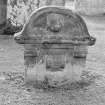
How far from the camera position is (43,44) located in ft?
18.5

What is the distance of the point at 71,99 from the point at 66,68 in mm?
832

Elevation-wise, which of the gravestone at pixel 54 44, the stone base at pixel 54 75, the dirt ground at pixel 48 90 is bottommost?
the dirt ground at pixel 48 90

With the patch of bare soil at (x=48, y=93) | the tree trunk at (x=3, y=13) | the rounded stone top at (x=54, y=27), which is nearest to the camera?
the patch of bare soil at (x=48, y=93)

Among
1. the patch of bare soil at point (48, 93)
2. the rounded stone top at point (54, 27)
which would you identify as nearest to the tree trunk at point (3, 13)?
the patch of bare soil at point (48, 93)

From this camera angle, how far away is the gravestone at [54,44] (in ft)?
18.3

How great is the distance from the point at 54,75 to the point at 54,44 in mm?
659

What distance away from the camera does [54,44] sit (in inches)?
223

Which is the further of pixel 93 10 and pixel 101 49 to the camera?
pixel 93 10

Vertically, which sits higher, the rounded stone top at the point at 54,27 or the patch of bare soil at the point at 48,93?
the rounded stone top at the point at 54,27

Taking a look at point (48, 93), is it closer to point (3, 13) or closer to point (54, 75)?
point (54, 75)

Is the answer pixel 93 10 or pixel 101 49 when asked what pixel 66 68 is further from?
pixel 93 10

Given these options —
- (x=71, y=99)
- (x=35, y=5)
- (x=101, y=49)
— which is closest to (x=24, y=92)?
(x=71, y=99)

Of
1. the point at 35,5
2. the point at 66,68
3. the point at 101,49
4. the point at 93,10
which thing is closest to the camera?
the point at 66,68

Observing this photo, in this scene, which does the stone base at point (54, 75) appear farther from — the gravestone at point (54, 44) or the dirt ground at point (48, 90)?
the dirt ground at point (48, 90)
